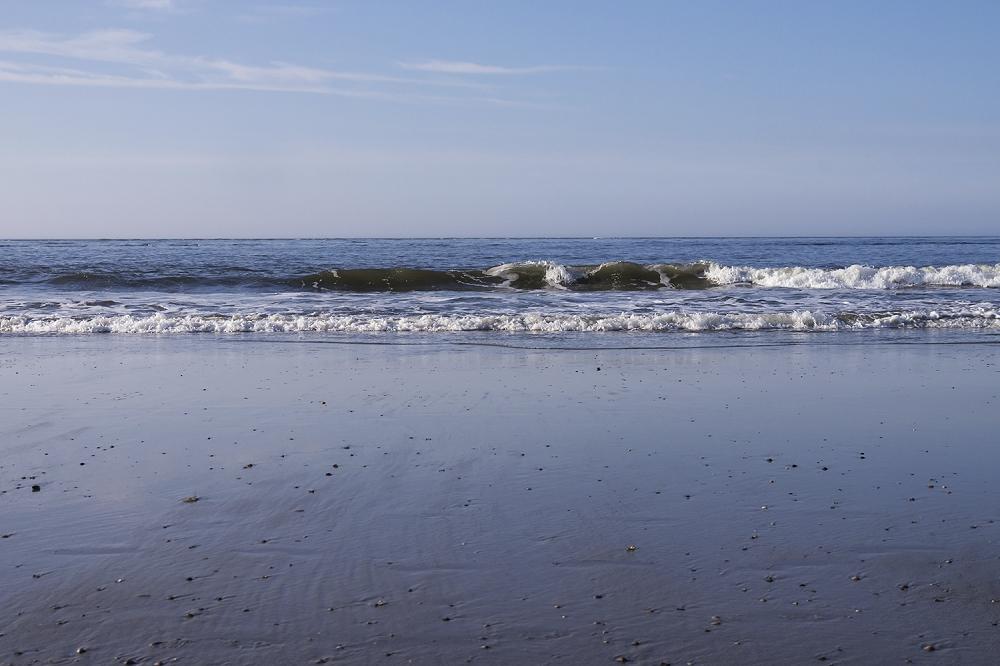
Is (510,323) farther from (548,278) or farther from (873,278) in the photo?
(873,278)

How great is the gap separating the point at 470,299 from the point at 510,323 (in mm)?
4817

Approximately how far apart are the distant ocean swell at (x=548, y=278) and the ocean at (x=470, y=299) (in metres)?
0.06

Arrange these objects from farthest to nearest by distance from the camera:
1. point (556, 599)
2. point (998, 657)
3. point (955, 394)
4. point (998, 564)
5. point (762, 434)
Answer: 1. point (955, 394)
2. point (762, 434)
3. point (998, 564)
4. point (556, 599)
5. point (998, 657)

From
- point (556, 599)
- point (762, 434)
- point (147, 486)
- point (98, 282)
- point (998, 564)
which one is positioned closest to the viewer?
point (556, 599)

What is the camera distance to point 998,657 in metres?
3.46

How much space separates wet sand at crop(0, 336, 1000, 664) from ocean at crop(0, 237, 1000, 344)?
5949 millimetres

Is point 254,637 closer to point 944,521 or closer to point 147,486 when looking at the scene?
point 147,486

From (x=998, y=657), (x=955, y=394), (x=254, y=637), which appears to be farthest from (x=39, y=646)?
(x=955, y=394)

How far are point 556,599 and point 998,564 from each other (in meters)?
2.11

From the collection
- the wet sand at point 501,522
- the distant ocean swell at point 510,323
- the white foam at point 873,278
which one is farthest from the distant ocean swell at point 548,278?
the wet sand at point 501,522

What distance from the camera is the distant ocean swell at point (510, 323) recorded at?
50.7 feet

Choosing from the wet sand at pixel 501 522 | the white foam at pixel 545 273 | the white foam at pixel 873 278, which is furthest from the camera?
the white foam at pixel 545 273

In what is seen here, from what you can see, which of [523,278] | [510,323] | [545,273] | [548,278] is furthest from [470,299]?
[545,273]

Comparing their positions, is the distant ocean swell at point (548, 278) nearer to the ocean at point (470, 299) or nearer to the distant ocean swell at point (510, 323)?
the ocean at point (470, 299)
